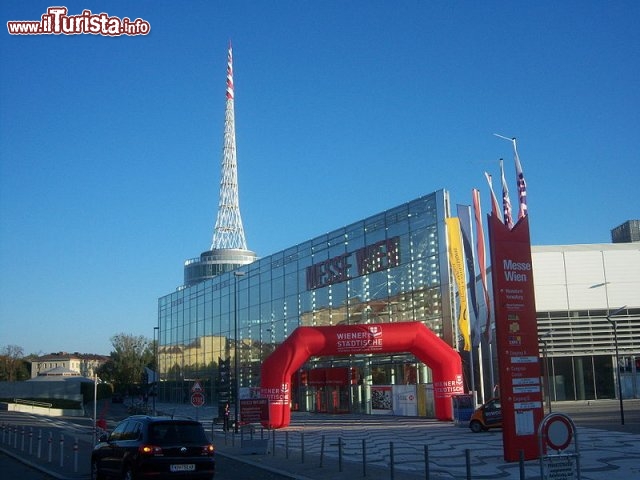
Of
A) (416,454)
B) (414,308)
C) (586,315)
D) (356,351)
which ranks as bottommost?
(416,454)

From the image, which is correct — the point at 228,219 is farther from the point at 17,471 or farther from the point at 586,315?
the point at 17,471

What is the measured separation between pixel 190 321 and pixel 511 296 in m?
60.1

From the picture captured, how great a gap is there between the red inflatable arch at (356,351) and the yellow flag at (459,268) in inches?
81.6

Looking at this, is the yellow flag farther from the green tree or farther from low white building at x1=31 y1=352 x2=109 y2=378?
low white building at x1=31 y1=352 x2=109 y2=378

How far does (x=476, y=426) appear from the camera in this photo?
3008cm

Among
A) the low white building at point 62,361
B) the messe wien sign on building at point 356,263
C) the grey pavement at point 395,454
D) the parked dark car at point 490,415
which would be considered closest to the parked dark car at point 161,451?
the grey pavement at point 395,454

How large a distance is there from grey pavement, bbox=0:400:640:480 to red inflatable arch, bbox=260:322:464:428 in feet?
5.10

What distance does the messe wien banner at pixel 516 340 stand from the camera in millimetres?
17797

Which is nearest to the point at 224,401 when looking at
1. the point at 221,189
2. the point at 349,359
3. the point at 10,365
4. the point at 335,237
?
the point at 349,359

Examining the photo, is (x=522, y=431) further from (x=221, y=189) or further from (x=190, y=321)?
(x=221, y=189)

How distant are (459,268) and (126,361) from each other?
72.5m

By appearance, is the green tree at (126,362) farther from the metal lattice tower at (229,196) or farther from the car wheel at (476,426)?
the car wheel at (476,426)

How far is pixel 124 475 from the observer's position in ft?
47.5

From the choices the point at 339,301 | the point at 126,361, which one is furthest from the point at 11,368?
the point at 339,301
